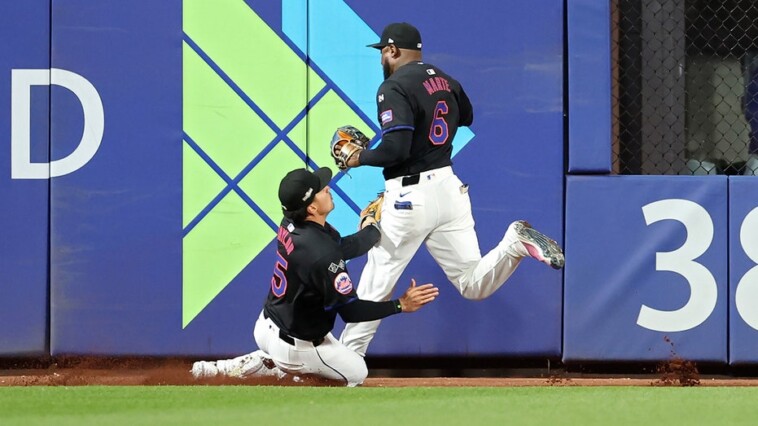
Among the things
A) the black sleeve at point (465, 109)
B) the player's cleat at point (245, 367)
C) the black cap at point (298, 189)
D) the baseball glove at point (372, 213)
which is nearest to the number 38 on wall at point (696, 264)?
the black sleeve at point (465, 109)

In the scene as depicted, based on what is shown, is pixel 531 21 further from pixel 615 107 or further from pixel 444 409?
pixel 444 409

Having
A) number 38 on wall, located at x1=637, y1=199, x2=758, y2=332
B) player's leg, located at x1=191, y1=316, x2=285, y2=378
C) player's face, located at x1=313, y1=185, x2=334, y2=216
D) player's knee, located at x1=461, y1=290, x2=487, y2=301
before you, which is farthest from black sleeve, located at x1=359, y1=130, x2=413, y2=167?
number 38 on wall, located at x1=637, y1=199, x2=758, y2=332

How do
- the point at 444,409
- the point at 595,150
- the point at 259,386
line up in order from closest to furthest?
the point at 444,409 → the point at 259,386 → the point at 595,150

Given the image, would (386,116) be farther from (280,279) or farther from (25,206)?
(25,206)

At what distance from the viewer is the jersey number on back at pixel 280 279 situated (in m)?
6.77

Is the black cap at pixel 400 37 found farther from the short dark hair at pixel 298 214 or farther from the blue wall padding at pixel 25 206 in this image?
the blue wall padding at pixel 25 206

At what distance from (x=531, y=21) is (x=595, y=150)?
2.87 feet

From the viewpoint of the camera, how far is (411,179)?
23.7 ft

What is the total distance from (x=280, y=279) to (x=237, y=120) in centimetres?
141

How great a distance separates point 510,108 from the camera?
783 centimetres

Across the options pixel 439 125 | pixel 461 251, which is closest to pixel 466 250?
pixel 461 251

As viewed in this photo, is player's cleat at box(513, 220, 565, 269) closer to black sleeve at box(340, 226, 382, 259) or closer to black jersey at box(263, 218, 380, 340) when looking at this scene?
black sleeve at box(340, 226, 382, 259)

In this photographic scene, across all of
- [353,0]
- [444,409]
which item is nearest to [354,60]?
[353,0]

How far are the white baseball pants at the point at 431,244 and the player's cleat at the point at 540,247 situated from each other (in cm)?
8
